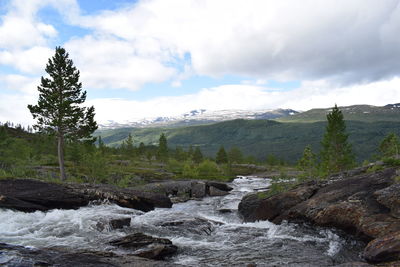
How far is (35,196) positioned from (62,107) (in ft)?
69.1

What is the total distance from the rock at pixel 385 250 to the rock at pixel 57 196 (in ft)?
82.5

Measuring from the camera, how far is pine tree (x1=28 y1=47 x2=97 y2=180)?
45906mm

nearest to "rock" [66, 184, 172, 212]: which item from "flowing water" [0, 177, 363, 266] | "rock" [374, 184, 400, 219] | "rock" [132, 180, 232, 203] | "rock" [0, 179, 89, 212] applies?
"rock" [0, 179, 89, 212]

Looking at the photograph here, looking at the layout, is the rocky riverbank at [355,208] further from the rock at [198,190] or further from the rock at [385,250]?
the rock at [198,190]

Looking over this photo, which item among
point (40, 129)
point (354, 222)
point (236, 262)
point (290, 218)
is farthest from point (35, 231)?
point (40, 129)

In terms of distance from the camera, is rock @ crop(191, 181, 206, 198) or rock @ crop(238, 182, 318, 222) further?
rock @ crop(191, 181, 206, 198)

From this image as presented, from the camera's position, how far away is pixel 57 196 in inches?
1167

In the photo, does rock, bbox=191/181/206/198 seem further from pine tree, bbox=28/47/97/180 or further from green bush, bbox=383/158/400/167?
green bush, bbox=383/158/400/167

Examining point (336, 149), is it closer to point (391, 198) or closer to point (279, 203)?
point (279, 203)

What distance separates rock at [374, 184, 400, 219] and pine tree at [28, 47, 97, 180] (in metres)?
43.3

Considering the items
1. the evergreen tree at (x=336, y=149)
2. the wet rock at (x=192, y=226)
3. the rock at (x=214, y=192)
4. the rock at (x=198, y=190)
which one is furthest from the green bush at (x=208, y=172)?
the wet rock at (x=192, y=226)

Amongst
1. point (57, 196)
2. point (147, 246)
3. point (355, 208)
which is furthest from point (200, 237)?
point (57, 196)

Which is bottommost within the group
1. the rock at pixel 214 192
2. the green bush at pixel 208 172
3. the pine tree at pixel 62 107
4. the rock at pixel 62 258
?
the green bush at pixel 208 172

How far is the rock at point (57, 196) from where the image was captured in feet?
89.1
